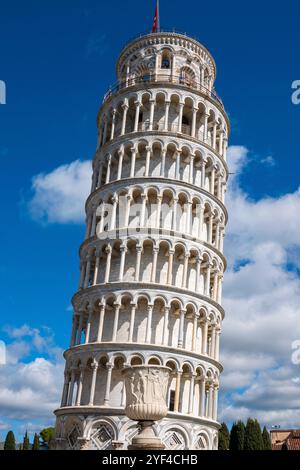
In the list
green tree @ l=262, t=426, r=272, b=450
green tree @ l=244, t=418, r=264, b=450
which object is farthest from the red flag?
green tree @ l=262, t=426, r=272, b=450

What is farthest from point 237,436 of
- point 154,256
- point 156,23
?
point 156,23

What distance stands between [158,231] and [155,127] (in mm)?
A: 9442

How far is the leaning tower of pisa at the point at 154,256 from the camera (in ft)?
120

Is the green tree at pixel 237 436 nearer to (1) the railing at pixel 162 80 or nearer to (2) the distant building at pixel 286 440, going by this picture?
(2) the distant building at pixel 286 440

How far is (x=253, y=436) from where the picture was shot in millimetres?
63000

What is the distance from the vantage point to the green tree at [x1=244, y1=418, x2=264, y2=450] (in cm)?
6241

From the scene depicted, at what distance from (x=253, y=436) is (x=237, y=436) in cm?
261

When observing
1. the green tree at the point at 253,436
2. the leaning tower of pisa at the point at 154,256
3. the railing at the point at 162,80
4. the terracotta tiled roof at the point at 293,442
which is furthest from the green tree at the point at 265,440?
the railing at the point at 162,80

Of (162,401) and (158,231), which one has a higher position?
(158,231)

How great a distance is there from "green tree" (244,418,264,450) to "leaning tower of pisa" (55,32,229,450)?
25.7 m

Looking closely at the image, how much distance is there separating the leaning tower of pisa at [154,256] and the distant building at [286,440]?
128 feet

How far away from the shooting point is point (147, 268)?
39969 millimetres
